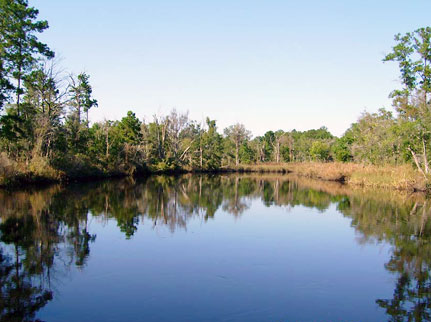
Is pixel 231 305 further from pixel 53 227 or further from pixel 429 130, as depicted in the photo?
pixel 429 130

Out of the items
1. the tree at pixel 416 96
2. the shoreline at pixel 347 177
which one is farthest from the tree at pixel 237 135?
the tree at pixel 416 96

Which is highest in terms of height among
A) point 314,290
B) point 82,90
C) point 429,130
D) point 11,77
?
point 82,90

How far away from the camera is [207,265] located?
868 centimetres

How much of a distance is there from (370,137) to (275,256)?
3060 centimetres

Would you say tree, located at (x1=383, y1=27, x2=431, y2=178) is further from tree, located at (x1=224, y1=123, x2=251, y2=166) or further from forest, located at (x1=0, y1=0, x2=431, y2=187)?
tree, located at (x1=224, y1=123, x2=251, y2=166)

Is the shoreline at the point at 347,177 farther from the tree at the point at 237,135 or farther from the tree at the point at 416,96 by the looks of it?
the tree at the point at 237,135

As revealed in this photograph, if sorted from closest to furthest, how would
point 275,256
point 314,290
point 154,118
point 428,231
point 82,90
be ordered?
point 314,290, point 275,256, point 428,231, point 82,90, point 154,118

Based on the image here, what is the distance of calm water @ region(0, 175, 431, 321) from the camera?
20.1 feet

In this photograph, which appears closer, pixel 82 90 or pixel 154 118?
pixel 82 90

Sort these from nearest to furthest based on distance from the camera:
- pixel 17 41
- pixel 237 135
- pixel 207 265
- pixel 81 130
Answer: pixel 207 265 < pixel 17 41 < pixel 81 130 < pixel 237 135

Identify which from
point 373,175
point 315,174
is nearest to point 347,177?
point 373,175

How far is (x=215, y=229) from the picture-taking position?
42.8 feet

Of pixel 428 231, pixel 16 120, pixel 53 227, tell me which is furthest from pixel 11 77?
pixel 428 231

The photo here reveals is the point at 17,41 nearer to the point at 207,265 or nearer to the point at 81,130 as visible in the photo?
the point at 81,130
